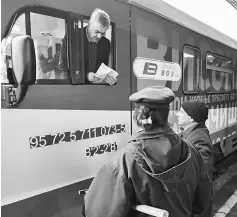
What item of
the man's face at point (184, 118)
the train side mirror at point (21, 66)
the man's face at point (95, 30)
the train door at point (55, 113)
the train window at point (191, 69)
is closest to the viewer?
the train side mirror at point (21, 66)

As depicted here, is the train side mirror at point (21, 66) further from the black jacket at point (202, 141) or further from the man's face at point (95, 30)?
the black jacket at point (202, 141)

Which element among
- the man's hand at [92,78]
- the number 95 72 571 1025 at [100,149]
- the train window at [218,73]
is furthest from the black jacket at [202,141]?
the train window at [218,73]

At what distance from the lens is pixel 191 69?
384 centimetres

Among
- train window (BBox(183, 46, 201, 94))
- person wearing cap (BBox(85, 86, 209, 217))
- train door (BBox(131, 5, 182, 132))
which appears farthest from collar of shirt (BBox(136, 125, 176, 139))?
train window (BBox(183, 46, 201, 94))

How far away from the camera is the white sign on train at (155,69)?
107 inches

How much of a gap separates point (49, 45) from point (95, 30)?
0.45 m

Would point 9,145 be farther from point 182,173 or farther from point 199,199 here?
point 199,199

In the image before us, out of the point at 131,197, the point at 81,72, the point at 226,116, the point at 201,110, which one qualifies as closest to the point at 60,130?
the point at 81,72

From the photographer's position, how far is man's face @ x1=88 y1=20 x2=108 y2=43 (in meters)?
2.23

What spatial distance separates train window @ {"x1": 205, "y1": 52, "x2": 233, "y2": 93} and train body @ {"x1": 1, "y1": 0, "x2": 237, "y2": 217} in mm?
1524

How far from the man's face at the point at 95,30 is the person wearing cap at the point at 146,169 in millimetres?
1030

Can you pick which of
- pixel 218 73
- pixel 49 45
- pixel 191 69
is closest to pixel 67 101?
pixel 49 45

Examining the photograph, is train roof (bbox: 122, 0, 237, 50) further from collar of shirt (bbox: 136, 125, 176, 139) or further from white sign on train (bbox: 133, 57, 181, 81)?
collar of shirt (bbox: 136, 125, 176, 139)

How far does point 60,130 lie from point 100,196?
0.79 metres
